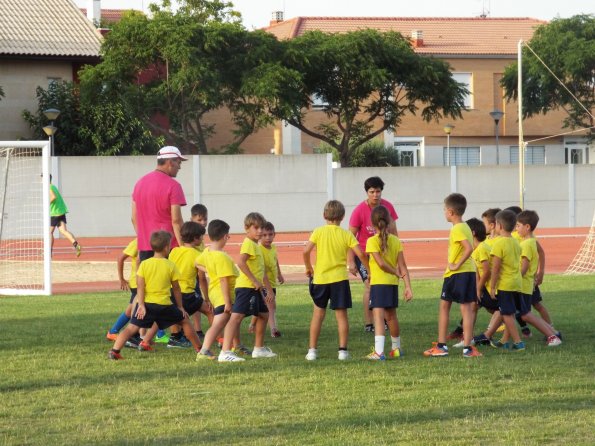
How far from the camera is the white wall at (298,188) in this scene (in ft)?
114

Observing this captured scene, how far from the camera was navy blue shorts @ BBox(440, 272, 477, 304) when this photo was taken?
33.2 ft

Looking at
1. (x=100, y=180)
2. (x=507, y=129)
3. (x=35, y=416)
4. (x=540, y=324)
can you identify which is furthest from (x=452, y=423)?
(x=507, y=129)

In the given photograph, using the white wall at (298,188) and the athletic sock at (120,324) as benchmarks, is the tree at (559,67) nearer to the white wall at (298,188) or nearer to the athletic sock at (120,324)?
the white wall at (298,188)

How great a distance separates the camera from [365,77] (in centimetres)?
4475

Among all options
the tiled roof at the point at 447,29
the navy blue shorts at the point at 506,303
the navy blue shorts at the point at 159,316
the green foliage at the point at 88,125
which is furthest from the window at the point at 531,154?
the navy blue shorts at the point at 159,316

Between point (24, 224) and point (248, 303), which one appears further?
point (24, 224)

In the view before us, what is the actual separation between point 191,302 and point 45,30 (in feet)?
132

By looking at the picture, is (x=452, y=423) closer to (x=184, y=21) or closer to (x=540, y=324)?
(x=540, y=324)

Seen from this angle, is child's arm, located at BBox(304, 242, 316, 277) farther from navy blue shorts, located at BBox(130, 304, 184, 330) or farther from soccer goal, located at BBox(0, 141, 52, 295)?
soccer goal, located at BBox(0, 141, 52, 295)

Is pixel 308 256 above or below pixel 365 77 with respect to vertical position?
below

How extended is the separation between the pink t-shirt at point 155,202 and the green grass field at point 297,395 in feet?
3.72

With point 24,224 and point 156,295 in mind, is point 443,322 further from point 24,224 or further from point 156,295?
point 24,224

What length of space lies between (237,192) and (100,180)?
432 centimetres

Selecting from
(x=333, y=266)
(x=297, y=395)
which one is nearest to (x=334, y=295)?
(x=333, y=266)
